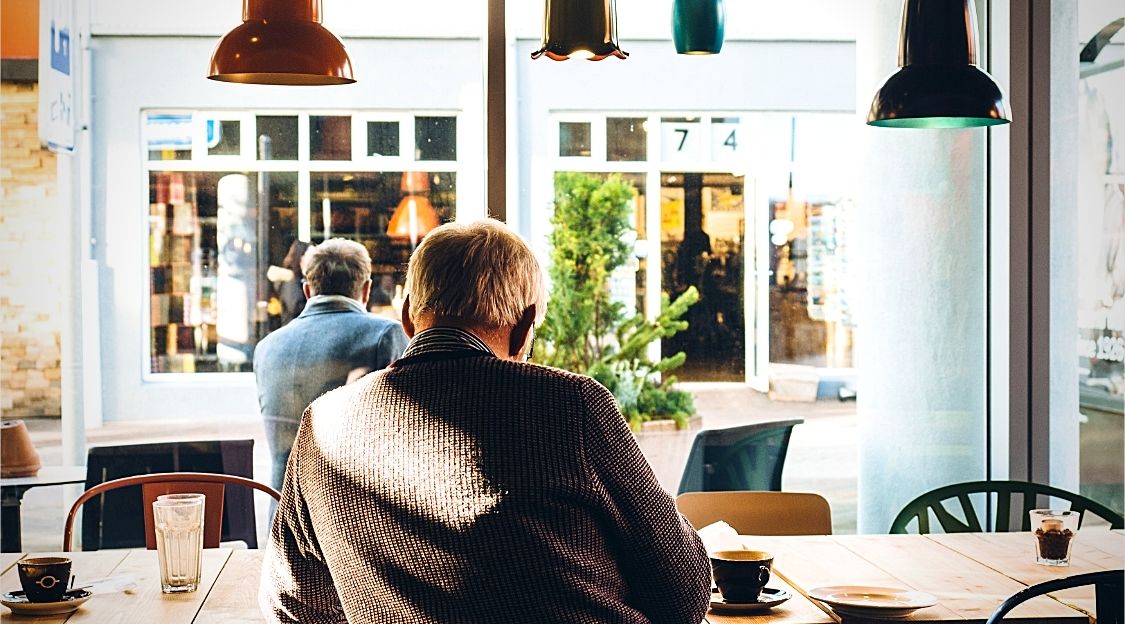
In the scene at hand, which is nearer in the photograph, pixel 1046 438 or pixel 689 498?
pixel 689 498

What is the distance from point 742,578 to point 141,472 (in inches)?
110

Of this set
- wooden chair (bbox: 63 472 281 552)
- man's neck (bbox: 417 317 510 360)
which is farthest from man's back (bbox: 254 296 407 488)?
man's neck (bbox: 417 317 510 360)

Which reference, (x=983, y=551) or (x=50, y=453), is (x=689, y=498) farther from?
(x=50, y=453)

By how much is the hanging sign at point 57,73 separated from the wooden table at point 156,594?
1.99m

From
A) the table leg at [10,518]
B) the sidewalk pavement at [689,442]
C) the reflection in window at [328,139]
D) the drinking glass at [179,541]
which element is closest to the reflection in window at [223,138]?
the reflection in window at [328,139]

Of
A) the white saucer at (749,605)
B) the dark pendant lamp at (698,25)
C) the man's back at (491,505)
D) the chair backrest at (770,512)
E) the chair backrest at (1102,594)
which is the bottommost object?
the chair backrest at (770,512)

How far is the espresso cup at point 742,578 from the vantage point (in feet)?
7.27

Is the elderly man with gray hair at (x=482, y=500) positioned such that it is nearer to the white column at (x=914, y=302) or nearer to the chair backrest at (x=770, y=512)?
the chair backrest at (x=770, y=512)

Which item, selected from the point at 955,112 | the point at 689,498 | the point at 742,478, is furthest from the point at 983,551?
the point at 742,478

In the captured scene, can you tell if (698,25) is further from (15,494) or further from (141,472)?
(15,494)

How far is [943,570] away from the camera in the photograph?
8.51 ft

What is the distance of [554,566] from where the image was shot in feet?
5.48

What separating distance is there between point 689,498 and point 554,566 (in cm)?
157

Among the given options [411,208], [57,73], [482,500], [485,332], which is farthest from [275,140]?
[482,500]
